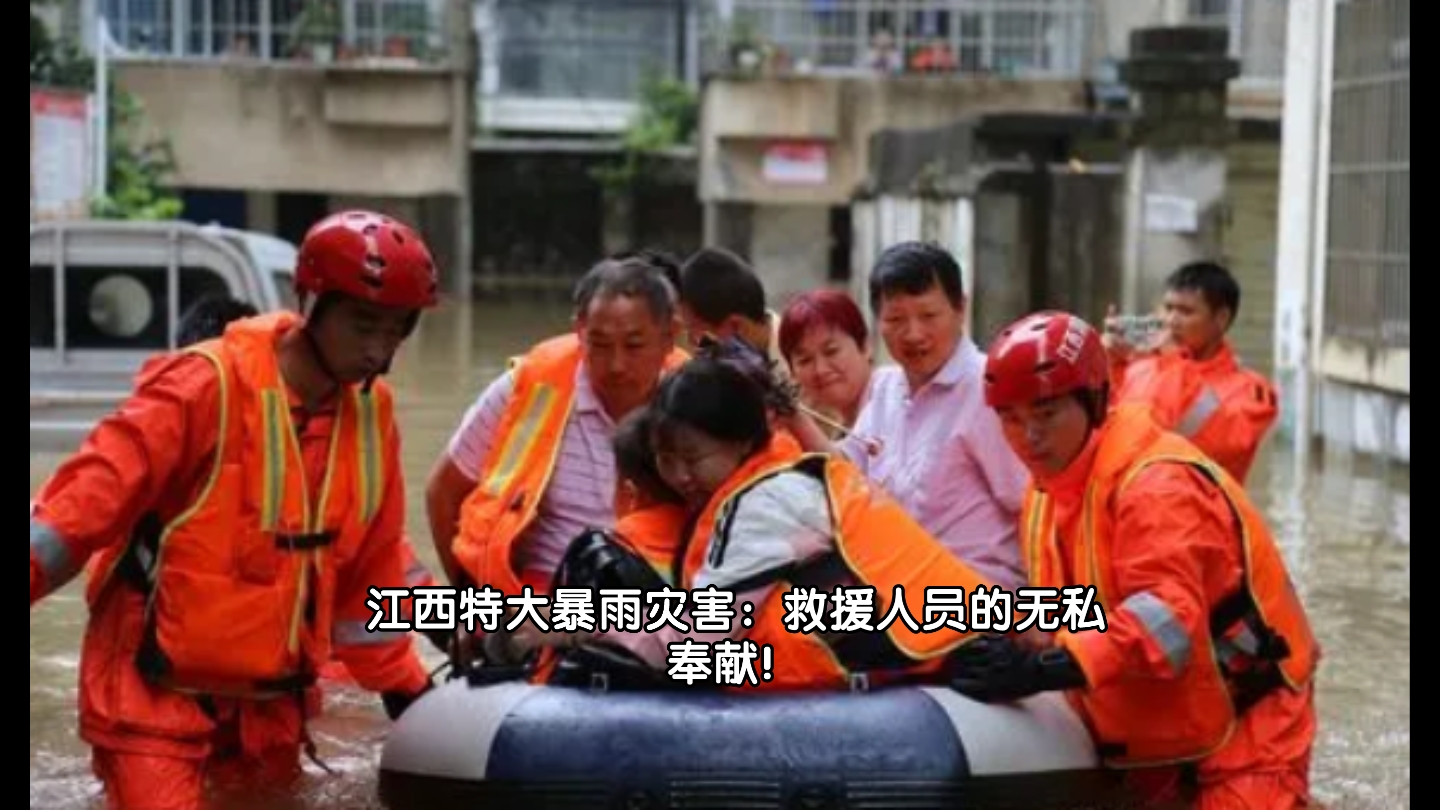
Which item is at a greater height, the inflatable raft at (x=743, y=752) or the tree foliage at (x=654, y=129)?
the tree foliage at (x=654, y=129)

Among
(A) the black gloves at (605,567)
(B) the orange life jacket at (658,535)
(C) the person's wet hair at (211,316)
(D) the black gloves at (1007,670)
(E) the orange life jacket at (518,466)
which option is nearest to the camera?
(D) the black gloves at (1007,670)

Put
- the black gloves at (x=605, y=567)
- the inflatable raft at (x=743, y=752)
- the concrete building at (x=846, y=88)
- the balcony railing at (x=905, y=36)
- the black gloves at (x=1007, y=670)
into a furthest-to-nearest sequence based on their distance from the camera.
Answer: the balcony railing at (x=905, y=36), the concrete building at (x=846, y=88), the black gloves at (x=605, y=567), the inflatable raft at (x=743, y=752), the black gloves at (x=1007, y=670)

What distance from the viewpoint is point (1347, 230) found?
1577cm

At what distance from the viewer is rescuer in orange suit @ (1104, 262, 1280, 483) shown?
866cm

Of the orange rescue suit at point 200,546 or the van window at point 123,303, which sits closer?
the orange rescue suit at point 200,546

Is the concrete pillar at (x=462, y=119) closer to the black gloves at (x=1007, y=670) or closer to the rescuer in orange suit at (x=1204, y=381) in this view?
the rescuer in orange suit at (x=1204, y=381)

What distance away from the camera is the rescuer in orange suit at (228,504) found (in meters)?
5.26

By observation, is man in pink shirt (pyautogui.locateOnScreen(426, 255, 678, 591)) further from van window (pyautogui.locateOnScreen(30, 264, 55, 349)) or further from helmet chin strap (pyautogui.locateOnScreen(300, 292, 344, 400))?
van window (pyautogui.locateOnScreen(30, 264, 55, 349))

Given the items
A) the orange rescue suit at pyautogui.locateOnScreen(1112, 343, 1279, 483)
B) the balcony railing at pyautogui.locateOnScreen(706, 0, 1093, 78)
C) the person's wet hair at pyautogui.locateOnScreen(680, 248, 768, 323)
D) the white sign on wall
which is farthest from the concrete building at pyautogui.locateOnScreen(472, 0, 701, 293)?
the person's wet hair at pyautogui.locateOnScreen(680, 248, 768, 323)

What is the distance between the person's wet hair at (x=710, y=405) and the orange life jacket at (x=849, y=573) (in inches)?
3.9

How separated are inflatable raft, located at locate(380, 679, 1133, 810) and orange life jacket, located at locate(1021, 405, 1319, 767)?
219mm

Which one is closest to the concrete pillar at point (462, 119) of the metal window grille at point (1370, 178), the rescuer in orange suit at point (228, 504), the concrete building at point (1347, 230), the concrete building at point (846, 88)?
the concrete building at point (846, 88)

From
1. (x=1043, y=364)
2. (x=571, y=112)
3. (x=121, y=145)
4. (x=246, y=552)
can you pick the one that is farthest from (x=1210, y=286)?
(x=571, y=112)

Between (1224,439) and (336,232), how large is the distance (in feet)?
13.7
